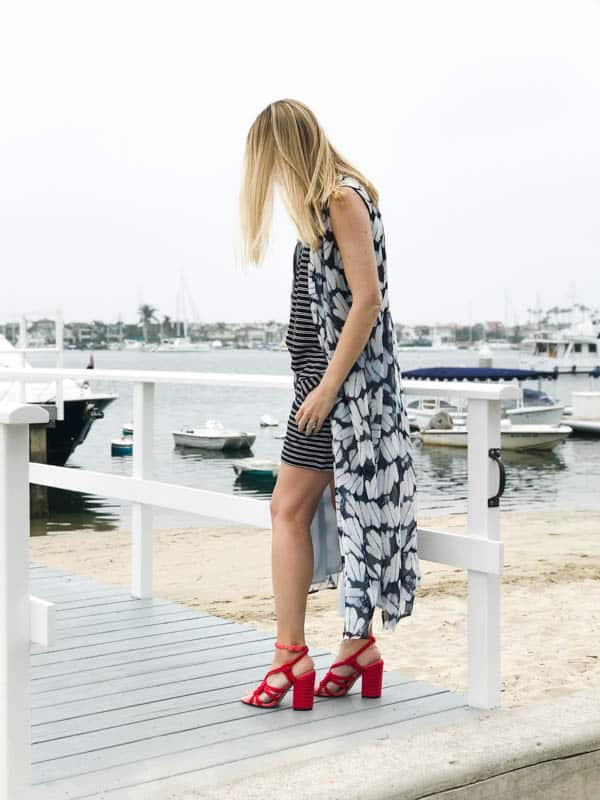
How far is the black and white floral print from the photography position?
285 cm

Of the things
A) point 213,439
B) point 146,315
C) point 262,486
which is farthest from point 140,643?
point 146,315

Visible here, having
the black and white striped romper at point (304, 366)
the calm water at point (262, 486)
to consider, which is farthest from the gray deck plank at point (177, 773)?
the calm water at point (262, 486)

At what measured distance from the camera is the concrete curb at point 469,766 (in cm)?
202

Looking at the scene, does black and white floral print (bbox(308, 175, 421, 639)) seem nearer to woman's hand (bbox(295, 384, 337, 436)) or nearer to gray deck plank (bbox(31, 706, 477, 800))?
woman's hand (bbox(295, 384, 337, 436))

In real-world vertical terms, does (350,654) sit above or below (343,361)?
below

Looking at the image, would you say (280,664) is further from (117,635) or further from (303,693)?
(117,635)

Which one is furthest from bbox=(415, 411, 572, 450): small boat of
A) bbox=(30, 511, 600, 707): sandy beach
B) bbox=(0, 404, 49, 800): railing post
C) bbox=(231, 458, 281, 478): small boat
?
bbox=(0, 404, 49, 800): railing post

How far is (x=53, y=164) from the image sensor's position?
76250 millimetres

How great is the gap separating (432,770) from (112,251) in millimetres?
78748

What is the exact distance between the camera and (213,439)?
33.3m

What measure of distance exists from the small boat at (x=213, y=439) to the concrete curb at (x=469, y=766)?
2997 centimetres

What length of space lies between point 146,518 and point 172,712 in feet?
4.63

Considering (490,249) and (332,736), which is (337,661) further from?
(490,249)

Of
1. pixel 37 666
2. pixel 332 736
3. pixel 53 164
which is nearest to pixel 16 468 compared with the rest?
pixel 332 736
